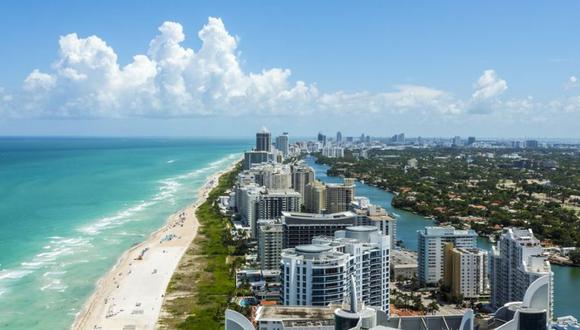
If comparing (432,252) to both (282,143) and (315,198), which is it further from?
(282,143)

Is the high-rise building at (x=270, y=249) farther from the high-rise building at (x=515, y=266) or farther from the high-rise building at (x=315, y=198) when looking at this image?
the high-rise building at (x=315, y=198)

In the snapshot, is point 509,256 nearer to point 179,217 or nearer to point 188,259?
point 188,259

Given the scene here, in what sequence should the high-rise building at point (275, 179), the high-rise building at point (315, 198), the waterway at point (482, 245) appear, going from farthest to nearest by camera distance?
the high-rise building at point (275, 179)
the high-rise building at point (315, 198)
the waterway at point (482, 245)

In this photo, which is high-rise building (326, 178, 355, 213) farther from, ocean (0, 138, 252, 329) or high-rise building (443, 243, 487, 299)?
high-rise building (443, 243, 487, 299)

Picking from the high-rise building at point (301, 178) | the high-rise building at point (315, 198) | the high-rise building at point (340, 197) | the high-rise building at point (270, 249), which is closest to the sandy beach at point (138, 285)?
the high-rise building at point (270, 249)

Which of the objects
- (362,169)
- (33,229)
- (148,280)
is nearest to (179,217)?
(33,229)

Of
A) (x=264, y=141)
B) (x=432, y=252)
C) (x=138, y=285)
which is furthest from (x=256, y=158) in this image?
(x=432, y=252)
